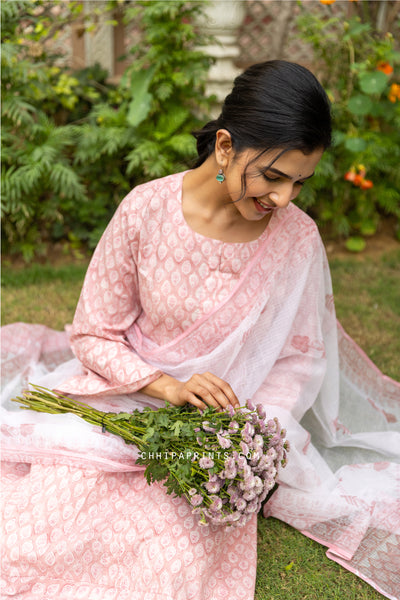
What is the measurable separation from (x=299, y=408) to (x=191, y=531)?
62 cm

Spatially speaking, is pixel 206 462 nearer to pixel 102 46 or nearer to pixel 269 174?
pixel 269 174

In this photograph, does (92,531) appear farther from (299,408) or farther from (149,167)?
(149,167)

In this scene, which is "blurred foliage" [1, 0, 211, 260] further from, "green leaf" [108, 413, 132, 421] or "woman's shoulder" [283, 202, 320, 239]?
"green leaf" [108, 413, 132, 421]

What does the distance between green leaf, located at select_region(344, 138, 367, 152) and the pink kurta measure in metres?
2.40

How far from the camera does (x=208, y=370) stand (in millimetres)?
2133

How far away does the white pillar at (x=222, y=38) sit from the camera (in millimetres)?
4434

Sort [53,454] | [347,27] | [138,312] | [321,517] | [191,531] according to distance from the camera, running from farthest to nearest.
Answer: [347,27]
[138,312]
[321,517]
[53,454]
[191,531]

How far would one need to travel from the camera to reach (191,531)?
183cm

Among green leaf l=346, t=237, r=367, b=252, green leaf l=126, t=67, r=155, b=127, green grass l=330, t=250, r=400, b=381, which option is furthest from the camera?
green leaf l=346, t=237, r=367, b=252

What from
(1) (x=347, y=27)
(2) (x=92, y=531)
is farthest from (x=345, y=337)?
(1) (x=347, y=27)

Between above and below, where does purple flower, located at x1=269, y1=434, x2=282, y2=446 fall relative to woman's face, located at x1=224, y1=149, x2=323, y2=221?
below

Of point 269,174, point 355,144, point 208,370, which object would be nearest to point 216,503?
point 208,370

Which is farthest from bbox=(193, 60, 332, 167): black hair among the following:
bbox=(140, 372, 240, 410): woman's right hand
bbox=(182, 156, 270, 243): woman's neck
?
bbox=(140, 372, 240, 410): woman's right hand

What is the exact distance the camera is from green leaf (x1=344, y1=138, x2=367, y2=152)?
14.5 feet
